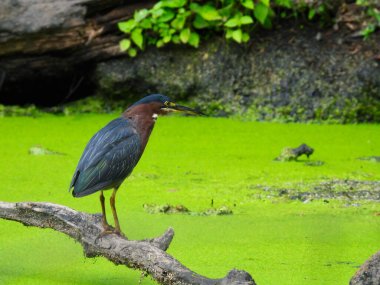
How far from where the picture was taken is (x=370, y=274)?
2574 millimetres

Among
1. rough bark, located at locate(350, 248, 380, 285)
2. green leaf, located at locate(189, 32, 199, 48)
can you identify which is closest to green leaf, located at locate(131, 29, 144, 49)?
green leaf, located at locate(189, 32, 199, 48)

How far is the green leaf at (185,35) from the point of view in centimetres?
613

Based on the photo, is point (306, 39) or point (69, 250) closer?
point (69, 250)

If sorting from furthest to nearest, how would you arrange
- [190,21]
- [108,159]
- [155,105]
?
[190,21] < [155,105] < [108,159]

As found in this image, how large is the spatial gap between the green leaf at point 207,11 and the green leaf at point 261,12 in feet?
0.79

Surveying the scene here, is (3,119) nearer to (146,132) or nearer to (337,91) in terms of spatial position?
(337,91)

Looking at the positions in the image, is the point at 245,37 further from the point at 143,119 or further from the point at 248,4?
the point at 143,119

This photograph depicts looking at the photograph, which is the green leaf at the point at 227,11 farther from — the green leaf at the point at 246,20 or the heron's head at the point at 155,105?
the heron's head at the point at 155,105

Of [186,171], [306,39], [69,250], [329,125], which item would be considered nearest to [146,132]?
[69,250]

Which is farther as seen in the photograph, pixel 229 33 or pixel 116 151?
pixel 229 33

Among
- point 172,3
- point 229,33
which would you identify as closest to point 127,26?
point 172,3

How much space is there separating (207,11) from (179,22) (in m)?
0.20

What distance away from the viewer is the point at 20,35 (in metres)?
6.06

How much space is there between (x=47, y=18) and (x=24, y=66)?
39 cm
